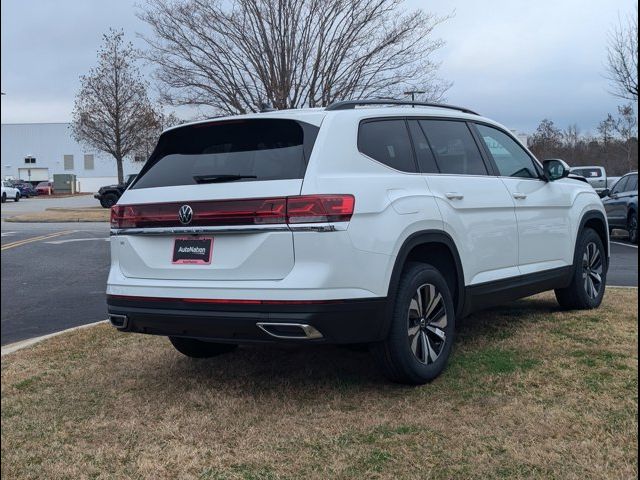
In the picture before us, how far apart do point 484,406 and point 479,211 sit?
5.19 ft

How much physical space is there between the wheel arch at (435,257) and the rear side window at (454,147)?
58 centimetres

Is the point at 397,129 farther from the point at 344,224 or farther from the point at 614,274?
the point at 614,274

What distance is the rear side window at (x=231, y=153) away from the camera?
4.14 m

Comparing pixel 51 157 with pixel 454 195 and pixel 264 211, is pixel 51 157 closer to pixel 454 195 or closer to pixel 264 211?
pixel 454 195

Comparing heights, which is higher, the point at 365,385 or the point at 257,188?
the point at 257,188

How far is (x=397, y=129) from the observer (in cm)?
482

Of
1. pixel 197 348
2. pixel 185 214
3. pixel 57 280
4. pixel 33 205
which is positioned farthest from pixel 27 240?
pixel 33 205

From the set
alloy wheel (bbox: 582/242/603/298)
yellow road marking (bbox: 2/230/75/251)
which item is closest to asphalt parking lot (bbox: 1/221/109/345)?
yellow road marking (bbox: 2/230/75/251)

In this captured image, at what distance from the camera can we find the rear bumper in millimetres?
3869

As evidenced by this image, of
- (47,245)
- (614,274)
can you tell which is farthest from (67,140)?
(614,274)

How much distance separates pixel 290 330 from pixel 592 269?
4.12m

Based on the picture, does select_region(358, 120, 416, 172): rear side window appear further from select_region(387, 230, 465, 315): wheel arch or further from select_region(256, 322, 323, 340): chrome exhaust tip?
select_region(256, 322, 323, 340): chrome exhaust tip

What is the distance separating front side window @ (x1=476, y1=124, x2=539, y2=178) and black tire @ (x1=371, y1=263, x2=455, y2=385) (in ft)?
4.98

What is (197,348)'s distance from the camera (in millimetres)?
5414
